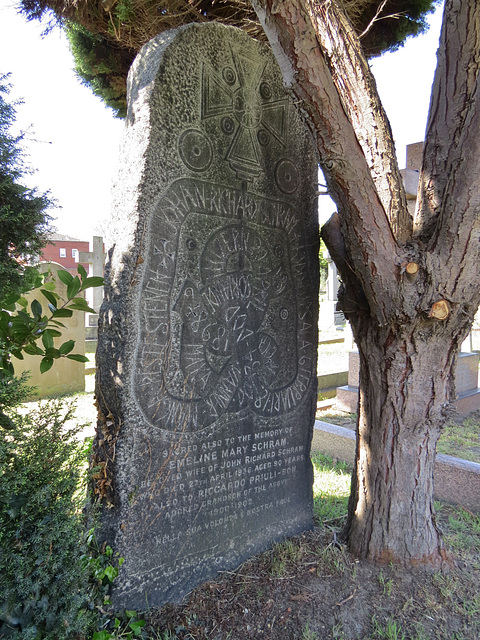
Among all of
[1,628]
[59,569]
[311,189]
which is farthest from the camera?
[311,189]

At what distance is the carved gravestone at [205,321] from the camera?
2117mm

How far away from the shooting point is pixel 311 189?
2893 millimetres

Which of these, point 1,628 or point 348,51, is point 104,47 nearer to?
point 348,51

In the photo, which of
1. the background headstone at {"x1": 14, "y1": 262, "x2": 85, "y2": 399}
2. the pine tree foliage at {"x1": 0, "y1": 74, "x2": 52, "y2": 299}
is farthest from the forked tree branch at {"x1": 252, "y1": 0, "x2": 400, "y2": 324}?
the background headstone at {"x1": 14, "y1": 262, "x2": 85, "y2": 399}

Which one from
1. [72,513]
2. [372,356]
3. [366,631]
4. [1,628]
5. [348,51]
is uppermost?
[348,51]

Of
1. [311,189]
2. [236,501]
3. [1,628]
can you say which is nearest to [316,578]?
[236,501]

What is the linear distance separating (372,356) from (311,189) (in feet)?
3.75

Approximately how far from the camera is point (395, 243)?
2164 mm

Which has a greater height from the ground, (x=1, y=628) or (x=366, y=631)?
(x=1, y=628)

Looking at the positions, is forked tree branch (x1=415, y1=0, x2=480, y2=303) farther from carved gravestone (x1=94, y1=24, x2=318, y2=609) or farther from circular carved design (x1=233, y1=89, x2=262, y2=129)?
circular carved design (x1=233, y1=89, x2=262, y2=129)

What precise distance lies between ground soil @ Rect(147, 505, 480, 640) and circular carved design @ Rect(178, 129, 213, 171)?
2.13 m

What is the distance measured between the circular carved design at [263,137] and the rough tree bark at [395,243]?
60cm

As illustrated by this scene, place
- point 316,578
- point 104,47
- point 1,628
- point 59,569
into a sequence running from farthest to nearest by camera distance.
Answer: point 104,47 < point 316,578 < point 59,569 < point 1,628

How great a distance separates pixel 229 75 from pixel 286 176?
0.64 metres
